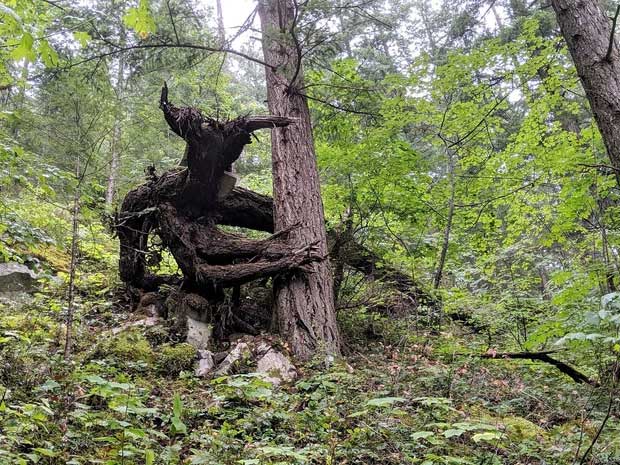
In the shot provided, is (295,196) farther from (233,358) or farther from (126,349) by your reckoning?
(126,349)

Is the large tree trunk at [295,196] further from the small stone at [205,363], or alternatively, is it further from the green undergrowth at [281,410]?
the small stone at [205,363]

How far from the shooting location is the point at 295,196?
20.7ft

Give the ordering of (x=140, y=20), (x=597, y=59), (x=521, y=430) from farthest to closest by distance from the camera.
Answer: (x=597, y=59), (x=521, y=430), (x=140, y=20)

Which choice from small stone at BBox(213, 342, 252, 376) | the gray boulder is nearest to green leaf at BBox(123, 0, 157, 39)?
small stone at BBox(213, 342, 252, 376)

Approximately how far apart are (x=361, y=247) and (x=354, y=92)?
2.71m

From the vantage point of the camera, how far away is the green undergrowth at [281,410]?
2.62 meters

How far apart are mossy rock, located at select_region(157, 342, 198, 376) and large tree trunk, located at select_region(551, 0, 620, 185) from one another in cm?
484

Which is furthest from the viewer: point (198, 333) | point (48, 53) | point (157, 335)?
point (198, 333)

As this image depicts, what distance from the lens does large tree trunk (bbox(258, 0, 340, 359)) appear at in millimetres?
5590

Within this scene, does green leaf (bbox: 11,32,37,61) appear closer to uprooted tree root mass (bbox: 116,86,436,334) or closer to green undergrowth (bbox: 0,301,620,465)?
green undergrowth (bbox: 0,301,620,465)

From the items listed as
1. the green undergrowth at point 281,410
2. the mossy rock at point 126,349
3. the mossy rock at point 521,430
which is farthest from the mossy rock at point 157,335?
the mossy rock at point 521,430

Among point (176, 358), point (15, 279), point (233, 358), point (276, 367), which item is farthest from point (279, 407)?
point (15, 279)

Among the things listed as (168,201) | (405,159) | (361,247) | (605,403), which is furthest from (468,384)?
(168,201)

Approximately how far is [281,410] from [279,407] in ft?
0.44
